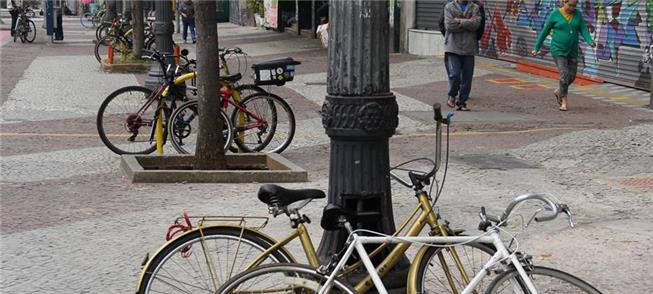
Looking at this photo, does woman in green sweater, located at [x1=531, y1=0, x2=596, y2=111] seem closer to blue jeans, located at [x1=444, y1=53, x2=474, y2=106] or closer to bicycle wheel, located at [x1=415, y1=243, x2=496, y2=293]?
blue jeans, located at [x1=444, y1=53, x2=474, y2=106]

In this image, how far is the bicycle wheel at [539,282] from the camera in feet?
12.3

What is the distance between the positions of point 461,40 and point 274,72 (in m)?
4.31

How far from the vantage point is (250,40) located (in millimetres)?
32125

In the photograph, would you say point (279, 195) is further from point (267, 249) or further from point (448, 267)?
point (448, 267)

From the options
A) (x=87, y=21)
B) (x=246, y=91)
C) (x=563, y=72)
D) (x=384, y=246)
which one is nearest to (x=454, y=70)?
(x=563, y=72)

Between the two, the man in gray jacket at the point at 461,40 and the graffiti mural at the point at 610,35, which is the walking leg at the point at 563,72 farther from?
the graffiti mural at the point at 610,35

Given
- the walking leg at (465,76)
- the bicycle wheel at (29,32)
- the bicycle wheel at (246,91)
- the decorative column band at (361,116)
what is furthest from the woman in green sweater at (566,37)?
the bicycle wheel at (29,32)

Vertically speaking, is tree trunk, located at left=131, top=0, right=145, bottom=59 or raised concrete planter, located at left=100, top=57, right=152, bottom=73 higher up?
tree trunk, located at left=131, top=0, right=145, bottom=59

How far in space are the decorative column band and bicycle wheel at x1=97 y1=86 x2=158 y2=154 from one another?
16.7ft

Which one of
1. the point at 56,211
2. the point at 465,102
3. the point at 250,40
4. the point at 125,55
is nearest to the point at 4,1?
the point at 250,40

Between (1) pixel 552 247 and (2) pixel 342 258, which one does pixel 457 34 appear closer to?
(1) pixel 552 247

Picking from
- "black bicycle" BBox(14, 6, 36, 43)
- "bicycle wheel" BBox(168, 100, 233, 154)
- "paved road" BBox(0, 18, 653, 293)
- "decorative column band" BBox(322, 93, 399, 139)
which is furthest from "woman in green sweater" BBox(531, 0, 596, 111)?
"black bicycle" BBox(14, 6, 36, 43)

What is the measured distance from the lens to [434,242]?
4.02 meters

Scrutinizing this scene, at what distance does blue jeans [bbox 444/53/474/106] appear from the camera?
43.5 ft
